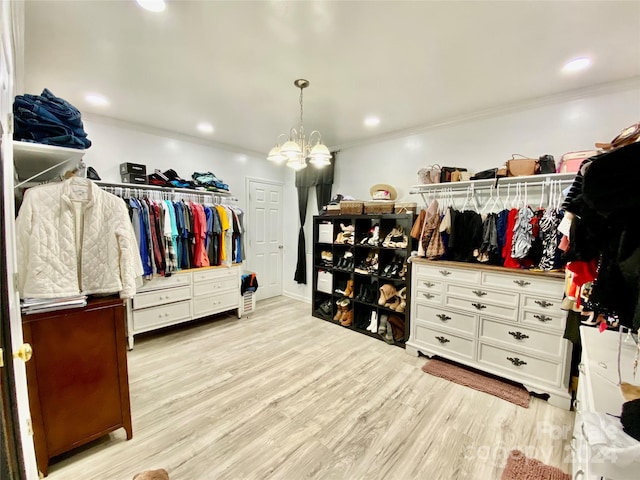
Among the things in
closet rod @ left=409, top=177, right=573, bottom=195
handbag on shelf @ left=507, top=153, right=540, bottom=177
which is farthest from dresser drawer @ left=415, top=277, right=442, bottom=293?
handbag on shelf @ left=507, top=153, right=540, bottom=177

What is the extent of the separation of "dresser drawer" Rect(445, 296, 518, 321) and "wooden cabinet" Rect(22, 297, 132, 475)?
275 centimetres

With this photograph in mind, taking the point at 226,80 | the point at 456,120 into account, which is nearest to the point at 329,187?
the point at 456,120

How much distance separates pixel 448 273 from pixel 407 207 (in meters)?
0.90

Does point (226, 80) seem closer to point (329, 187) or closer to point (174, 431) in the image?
point (329, 187)

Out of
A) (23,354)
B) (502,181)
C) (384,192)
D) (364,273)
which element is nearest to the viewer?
(23,354)

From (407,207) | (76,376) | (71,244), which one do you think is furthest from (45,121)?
(407,207)

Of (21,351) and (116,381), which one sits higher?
(21,351)

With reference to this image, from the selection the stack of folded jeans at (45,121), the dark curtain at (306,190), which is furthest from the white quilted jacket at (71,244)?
the dark curtain at (306,190)

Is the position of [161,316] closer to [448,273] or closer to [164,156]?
[164,156]

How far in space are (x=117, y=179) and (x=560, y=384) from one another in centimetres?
494

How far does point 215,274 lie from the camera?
3633 mm

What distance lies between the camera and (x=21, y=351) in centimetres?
93

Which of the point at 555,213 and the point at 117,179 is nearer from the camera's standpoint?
the point at 555,213

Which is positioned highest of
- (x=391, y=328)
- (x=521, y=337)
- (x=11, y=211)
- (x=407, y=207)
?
(x=407, y=207)
